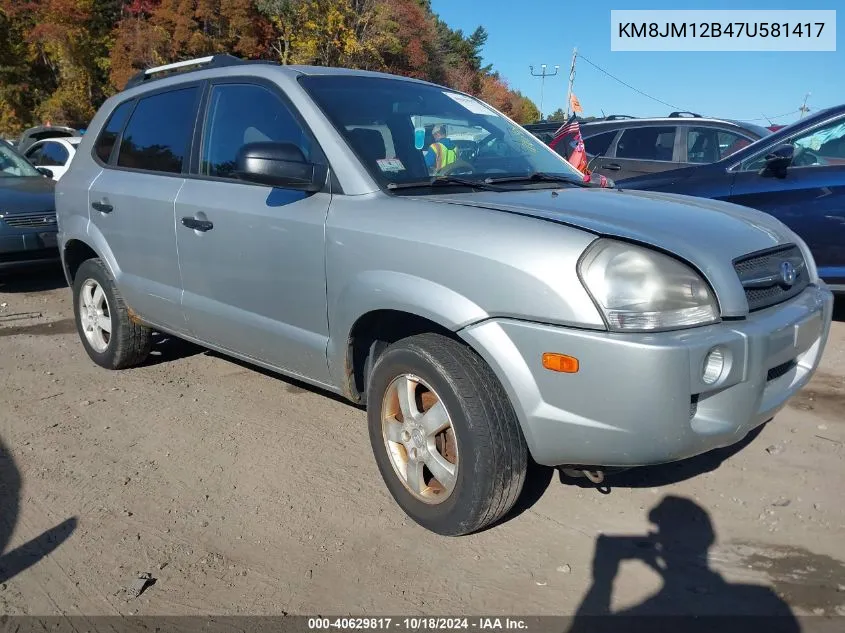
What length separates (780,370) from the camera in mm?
2562

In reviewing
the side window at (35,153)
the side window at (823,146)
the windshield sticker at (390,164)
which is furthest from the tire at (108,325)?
the side window at (35,153)

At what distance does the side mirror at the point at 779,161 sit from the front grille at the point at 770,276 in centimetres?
278

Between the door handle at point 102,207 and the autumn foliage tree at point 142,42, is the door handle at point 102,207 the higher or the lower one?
the lower one

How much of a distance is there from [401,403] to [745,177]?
158 inches

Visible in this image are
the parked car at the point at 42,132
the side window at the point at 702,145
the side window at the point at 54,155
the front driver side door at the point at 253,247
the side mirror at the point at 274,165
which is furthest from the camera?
the parked car at the point at 42,132

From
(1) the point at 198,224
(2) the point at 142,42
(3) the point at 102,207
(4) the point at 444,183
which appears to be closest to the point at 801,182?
(4) the point at 444,183

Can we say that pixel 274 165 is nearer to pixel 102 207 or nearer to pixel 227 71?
pixel 227 71

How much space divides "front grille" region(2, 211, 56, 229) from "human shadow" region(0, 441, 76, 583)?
4593mm

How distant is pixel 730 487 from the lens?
3.13 meters

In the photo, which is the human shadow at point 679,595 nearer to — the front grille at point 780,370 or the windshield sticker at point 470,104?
the front grille at point 780,370

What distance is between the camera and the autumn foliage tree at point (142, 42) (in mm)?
27420

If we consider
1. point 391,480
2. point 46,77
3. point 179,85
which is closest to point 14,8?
point 46,77

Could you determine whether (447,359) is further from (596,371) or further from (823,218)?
(823,218)

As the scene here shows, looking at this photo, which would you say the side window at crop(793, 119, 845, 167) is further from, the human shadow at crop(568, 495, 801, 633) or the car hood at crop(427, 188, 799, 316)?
the human shadow at crop(568, 495, 801, 633)
